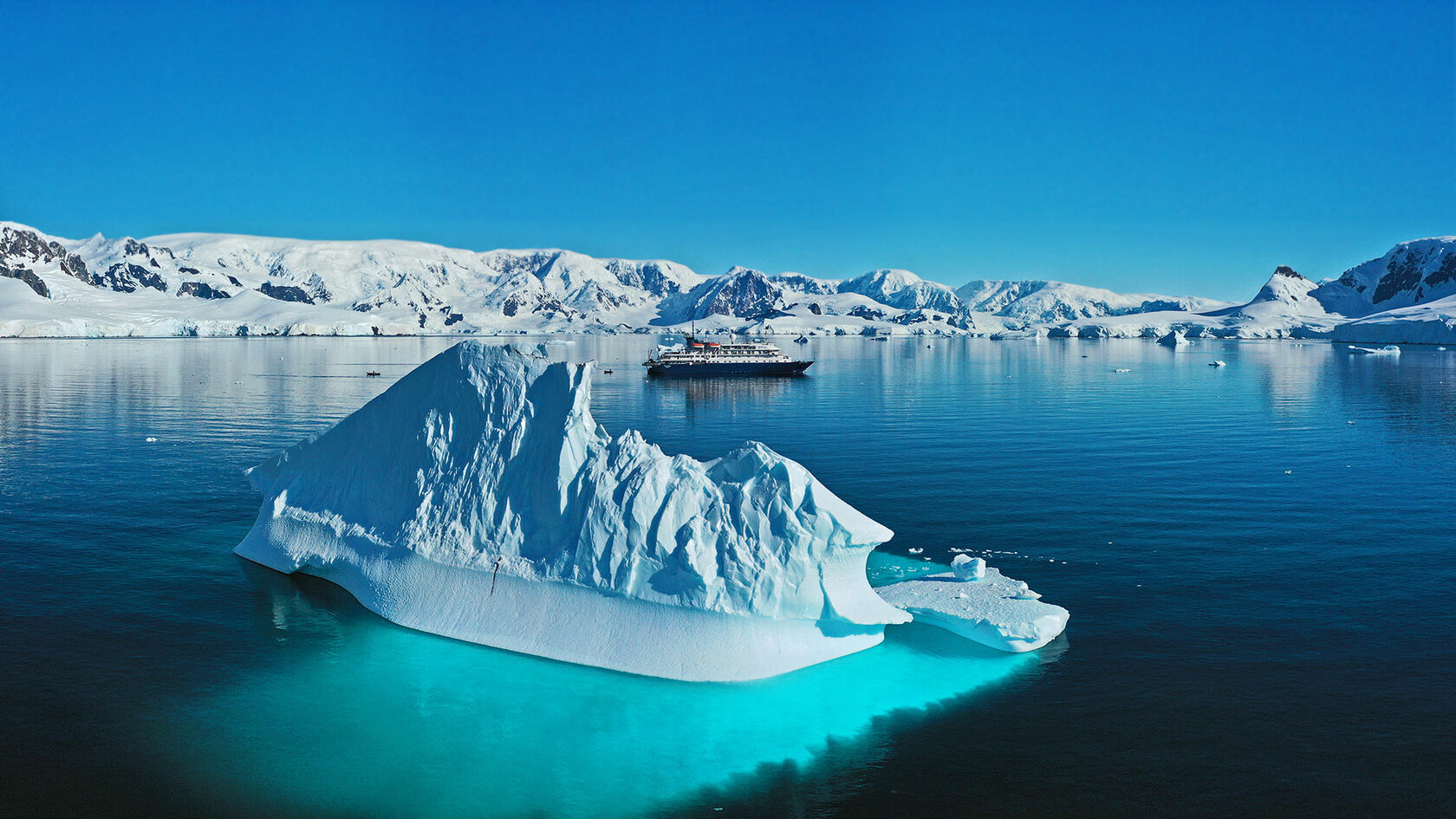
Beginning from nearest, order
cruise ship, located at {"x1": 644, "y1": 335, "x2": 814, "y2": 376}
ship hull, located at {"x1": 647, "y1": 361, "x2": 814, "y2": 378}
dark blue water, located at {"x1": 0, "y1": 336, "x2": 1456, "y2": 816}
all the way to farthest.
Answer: dark blue water, located at {"x1": 0, "y1": 336, "x2": 1456, "y2": 816}
ship hull, located at {"x1": 647, "y1": 361, "x2": 814, "y2": 378}
cruise ship, located at {"x1": 644, "y1": 335, "x2": 814, "y2": 376}

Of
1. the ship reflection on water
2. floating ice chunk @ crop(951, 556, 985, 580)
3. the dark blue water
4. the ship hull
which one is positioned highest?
the ship hull

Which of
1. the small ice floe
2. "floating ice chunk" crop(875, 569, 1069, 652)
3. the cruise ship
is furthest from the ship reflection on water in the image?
"floating ice chunk" crop(875, 569, 1069, 652)

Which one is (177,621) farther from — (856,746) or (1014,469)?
(1014,469)

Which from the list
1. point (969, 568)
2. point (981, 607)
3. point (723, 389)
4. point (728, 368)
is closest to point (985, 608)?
point (981, 607)

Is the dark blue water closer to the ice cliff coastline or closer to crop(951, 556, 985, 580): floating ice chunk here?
the ice cliff coastline

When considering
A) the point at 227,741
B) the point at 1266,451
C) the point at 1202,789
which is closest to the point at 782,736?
the point at 1202,789

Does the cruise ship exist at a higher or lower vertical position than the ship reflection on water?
higher

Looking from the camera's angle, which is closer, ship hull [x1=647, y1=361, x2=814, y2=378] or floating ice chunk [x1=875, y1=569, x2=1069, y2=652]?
floating ice chunk [x1=875, y1=569, x2=1069, y2=652]

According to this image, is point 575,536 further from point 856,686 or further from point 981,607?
point 981,607
